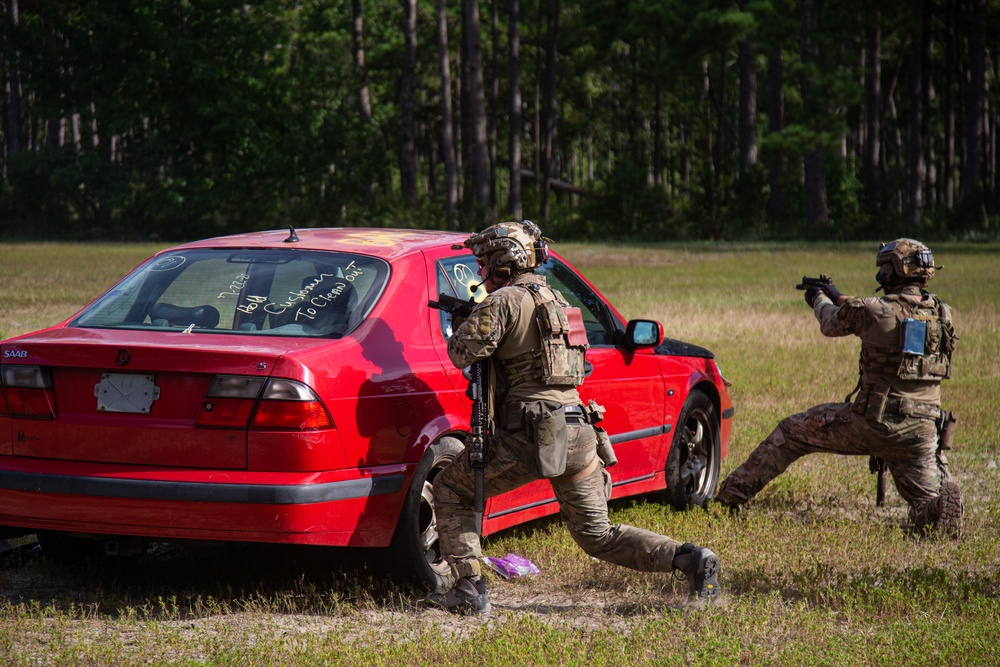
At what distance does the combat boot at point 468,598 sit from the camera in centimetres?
488

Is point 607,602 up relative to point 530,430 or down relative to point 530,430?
down

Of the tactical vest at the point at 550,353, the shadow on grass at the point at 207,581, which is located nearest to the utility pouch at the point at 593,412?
the tactical vest at the point at 550,353

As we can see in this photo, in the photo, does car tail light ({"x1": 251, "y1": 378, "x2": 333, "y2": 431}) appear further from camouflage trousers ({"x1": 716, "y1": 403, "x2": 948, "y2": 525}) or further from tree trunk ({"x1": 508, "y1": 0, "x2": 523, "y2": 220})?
tree trunk ({"x1": 508, "y1": 0, "x2": 523, "y2": 220})

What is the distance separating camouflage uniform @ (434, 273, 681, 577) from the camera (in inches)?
186

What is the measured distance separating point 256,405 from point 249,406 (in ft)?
0.09

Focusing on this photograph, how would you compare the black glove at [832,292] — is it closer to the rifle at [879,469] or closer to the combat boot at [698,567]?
the rifle at [879,469]

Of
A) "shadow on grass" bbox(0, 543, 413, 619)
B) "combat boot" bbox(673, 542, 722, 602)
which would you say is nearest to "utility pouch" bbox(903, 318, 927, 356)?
"combat boot" bbox(673, 542, 722, 602)

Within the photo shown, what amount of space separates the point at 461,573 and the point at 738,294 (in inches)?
728

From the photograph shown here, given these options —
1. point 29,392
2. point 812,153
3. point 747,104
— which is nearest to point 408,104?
point 747,104

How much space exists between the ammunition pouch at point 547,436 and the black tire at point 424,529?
1.12 feet

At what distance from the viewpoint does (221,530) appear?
4574mm

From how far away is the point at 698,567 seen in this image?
192 inches

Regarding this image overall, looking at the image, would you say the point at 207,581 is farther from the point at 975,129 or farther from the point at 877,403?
the point at 975,129

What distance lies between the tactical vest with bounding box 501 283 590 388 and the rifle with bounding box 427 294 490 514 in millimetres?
106
